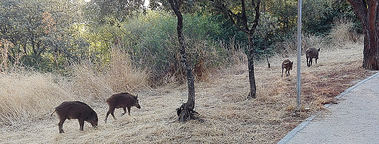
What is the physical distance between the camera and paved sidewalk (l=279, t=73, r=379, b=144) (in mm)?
4293

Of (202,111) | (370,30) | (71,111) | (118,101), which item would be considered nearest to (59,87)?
(118,101)

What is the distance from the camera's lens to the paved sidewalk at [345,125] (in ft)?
14.1

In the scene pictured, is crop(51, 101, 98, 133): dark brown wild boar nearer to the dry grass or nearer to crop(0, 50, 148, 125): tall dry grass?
the dry grass

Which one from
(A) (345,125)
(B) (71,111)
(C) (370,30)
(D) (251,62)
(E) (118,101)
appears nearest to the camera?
(A) (345,125)

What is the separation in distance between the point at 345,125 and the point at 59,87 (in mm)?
6955

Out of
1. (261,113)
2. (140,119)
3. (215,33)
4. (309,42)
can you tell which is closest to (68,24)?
(215,33)

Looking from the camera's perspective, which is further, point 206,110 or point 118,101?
point 206,110

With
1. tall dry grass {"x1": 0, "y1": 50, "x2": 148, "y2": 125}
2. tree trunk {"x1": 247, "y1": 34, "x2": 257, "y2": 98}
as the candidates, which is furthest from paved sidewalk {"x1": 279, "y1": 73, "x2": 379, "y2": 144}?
tall dry grass {"x1": 0, "y1": 50, "x2": 148, "y2": 125}

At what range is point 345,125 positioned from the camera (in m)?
4.87

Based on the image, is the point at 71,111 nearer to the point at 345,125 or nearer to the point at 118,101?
the point at 118,101

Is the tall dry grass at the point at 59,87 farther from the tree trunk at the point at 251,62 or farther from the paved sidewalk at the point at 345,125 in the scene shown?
the paved sidewalk at the point at 345,125

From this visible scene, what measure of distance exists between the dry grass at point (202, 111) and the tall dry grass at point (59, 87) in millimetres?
29

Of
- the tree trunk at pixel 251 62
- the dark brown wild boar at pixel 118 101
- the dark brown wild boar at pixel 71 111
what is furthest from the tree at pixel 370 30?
the dark brown wild boar at pixel 71 111

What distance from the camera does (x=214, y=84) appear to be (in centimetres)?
970
